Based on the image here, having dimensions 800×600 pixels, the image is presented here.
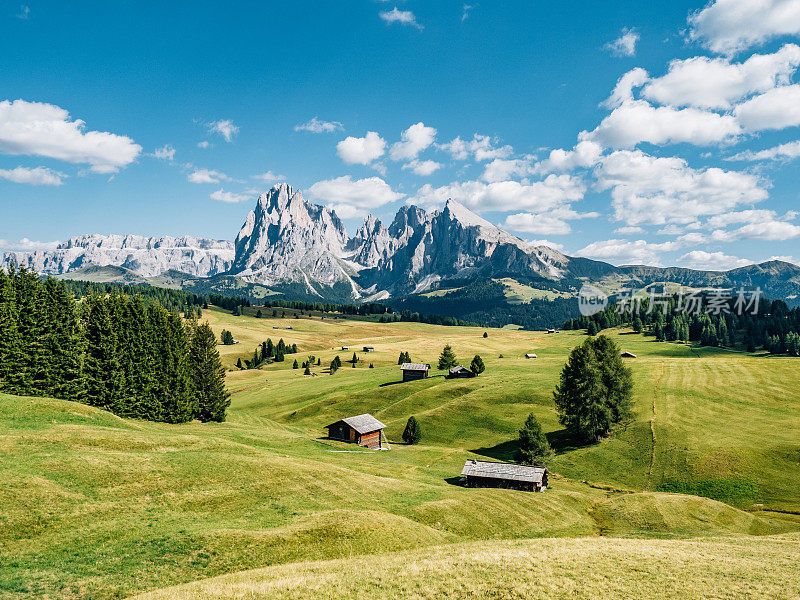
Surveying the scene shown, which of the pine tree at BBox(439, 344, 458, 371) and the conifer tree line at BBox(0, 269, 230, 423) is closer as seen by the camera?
the conifer tree line at BBox(0, 269, 230, 423)

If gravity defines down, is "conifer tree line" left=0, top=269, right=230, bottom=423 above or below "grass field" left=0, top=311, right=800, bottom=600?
above

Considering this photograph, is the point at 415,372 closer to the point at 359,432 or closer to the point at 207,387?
the point at 359,432

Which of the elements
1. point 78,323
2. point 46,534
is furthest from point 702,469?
point 78,323

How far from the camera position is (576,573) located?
20250mm

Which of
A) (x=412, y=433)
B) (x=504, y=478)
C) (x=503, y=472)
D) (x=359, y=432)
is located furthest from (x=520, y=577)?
(x=412, y=433)

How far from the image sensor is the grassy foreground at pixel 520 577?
1759cm

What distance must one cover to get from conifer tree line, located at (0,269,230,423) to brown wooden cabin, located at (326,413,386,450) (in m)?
20.2

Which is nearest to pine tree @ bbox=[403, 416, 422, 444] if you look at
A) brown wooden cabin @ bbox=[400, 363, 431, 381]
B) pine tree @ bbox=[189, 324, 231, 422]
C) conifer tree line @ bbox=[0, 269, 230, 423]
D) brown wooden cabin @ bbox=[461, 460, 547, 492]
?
brown wooden cabin @ bbox=[461, 460, 547, 492]

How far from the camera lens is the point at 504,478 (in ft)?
177

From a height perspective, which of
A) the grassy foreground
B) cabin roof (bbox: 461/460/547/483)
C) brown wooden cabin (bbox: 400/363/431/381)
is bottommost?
cabin roof (bbox: 461/460/547/483)

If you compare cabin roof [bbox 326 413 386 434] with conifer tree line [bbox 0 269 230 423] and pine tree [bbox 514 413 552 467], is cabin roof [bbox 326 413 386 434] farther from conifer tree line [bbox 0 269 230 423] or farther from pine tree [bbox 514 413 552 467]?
pine tree [bbox 514 413 552 467]

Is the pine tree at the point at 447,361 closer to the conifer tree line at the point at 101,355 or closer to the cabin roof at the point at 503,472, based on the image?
the cabin roof at the point at 503,472

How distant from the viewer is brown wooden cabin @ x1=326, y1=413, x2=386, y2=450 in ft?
238

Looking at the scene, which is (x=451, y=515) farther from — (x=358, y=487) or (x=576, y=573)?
(x=576, y=573)
